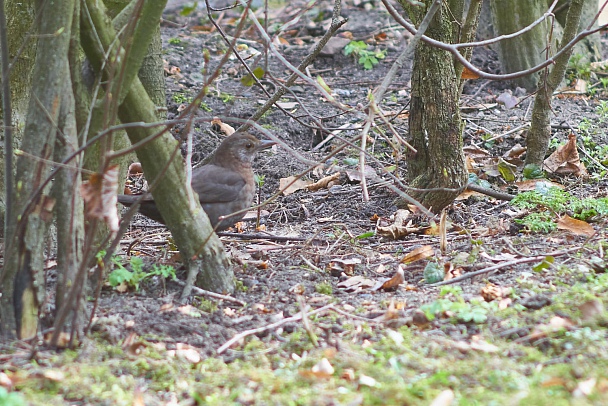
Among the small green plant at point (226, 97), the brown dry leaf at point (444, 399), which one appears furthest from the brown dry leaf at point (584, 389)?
the small green plant at point (226, 97)

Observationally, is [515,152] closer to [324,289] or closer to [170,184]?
[324,289]

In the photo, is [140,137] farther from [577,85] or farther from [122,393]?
[577,85]

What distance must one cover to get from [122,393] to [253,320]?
87 centimetres

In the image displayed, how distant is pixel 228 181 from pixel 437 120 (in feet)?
4.88

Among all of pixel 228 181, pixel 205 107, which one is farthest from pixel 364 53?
pixel 228 181

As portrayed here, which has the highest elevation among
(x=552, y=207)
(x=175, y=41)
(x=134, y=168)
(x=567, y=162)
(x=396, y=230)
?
(x=175, y=41)

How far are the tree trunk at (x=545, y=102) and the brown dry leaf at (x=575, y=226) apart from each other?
1.12m

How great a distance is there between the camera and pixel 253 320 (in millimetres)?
3430

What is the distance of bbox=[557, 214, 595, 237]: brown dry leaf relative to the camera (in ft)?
14.4

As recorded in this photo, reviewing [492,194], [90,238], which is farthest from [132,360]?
[492,194]

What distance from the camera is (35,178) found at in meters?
2.94

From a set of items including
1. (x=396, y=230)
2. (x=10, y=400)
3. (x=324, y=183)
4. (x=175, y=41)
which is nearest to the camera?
(x=10, y=400)

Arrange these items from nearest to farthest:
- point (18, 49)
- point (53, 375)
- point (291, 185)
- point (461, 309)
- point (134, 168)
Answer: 1. point (53, 375)
2. point (461, 309)
3. point (18, 49)
4. point (291, 185)
5. point (134, 168)

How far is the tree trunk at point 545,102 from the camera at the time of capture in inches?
208
